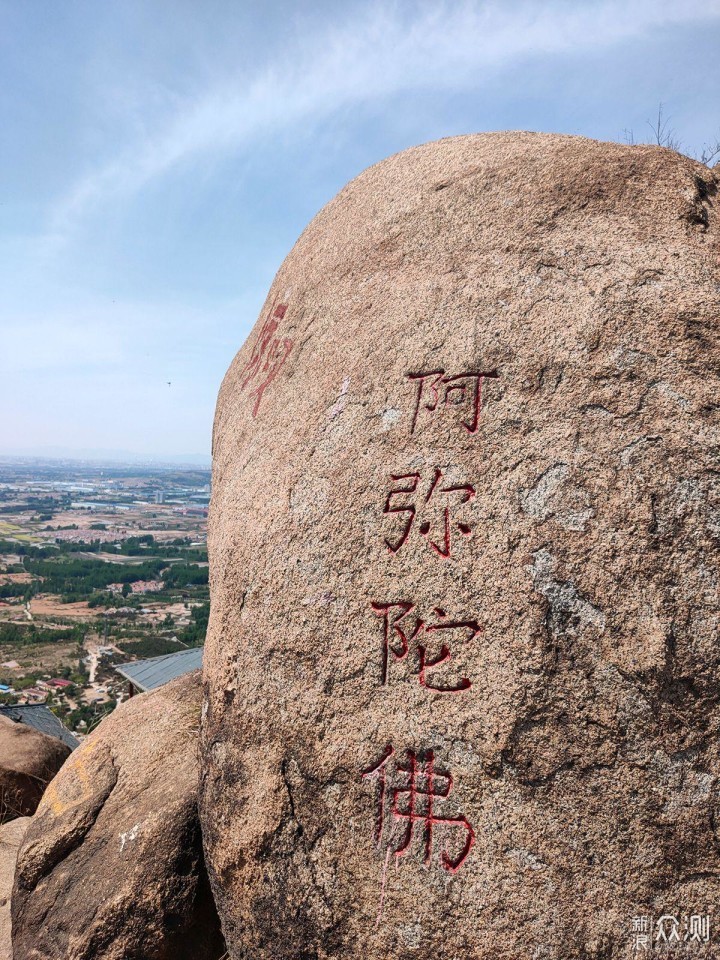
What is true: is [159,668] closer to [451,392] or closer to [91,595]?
[451,392]

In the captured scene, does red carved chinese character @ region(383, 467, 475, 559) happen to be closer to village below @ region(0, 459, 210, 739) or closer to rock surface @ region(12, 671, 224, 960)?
rock surface @ region(12, 671, 224, 960)

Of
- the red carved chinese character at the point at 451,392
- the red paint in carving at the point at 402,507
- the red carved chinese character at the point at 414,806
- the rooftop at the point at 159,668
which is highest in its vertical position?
the red carved chinese character at the point at 451,392

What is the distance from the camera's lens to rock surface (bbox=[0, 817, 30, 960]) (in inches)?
174

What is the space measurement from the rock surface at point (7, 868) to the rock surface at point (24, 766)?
0.20m

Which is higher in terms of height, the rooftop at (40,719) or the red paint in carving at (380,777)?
the red paint in carving at (380,777)

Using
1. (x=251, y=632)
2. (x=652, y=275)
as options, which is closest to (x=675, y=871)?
(x=251, y=632)

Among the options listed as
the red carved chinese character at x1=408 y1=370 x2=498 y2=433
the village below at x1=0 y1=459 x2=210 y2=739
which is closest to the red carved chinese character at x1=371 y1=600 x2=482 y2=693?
the red carved chinese character at x1=408 y1=370 x2=498 y2=433

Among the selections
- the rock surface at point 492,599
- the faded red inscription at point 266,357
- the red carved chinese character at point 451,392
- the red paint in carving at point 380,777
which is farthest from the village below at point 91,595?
the red carved chinese character at point 451,392

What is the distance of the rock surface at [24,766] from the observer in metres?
6.52

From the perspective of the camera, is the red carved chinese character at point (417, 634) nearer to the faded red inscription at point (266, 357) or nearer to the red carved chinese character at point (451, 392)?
the red carved chinese character at point (451, 392)

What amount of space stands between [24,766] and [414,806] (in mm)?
5200

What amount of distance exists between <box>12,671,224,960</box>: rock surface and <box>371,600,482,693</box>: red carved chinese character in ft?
5.49

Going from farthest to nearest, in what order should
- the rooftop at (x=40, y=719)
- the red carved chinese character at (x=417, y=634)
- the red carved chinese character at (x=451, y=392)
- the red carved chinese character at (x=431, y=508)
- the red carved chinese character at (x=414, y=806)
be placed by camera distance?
the rooftop at (x=40, y=719), the red carved chinese character at (x=451, y=392), the red carved chinese character at (x=431, y=508), the red carved chinese character at (x=417, y=634), the red carved chinese character at (x=414, y=806)

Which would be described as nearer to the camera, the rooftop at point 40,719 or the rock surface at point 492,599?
the rock surface at point 492,599
